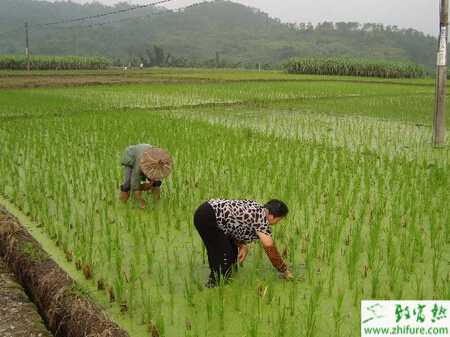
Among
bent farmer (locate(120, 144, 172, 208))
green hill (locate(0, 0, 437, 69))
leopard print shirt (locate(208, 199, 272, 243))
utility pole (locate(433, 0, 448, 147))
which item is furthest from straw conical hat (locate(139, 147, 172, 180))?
green hill (locate(0, 0, 437, 69))

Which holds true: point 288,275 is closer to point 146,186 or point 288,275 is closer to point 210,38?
point 146,186

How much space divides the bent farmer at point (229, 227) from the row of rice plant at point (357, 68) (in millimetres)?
34520

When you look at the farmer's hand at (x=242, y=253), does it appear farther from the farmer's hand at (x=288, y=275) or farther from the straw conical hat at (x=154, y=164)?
the straw conical hat at (x=154, y=164)

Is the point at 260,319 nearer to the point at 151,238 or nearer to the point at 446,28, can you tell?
the point at 151,238

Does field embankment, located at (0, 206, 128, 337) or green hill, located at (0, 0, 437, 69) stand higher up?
green hill, located at (0, 0, 437, 69)

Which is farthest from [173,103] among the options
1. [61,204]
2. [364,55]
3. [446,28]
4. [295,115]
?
[364,55]

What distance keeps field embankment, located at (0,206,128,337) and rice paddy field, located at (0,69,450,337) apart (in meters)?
0.21

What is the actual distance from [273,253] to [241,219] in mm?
315

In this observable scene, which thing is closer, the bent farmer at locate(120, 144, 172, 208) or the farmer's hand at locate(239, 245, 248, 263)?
the farmer's hand at locate(239, 245, 248, 263)

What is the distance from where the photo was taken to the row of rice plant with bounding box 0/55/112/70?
119ft

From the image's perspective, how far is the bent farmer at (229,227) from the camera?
130 inches

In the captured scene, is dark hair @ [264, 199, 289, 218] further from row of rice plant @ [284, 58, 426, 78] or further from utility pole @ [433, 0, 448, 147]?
row of rice plant @ [284, 58, 426, 78]

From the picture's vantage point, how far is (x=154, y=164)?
15.0 feet

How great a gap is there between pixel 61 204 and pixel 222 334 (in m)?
3.03
